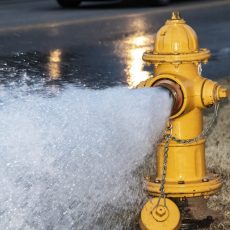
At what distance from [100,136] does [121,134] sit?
4.8 inches

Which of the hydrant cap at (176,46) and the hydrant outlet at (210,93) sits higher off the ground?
the hydrant cap at (176,46)

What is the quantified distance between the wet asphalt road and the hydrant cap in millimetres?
3289

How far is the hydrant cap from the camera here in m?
2.85

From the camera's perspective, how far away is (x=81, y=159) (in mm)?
3129

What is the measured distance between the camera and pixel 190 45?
9.45 feet

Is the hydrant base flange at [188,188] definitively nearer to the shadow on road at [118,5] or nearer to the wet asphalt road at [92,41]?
the wet asphalt road at [92,41]

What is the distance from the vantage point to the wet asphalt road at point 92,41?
7484mm

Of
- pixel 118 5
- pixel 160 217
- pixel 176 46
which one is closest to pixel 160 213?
pixel 160 217

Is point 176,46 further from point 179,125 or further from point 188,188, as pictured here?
point 188,188

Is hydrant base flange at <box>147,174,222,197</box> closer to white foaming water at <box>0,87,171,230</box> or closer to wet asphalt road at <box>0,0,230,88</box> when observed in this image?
white foaming water at <box>0,87,171,230</box>

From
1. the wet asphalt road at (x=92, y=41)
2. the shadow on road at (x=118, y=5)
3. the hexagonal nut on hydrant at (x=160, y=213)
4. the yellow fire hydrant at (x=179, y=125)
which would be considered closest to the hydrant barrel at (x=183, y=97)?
the yellow fire hydrant at (x=179, y=125)

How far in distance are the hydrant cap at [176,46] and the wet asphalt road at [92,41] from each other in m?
3.29

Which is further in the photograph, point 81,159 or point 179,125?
point 81,159

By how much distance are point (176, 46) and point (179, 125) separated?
32 centimetres
